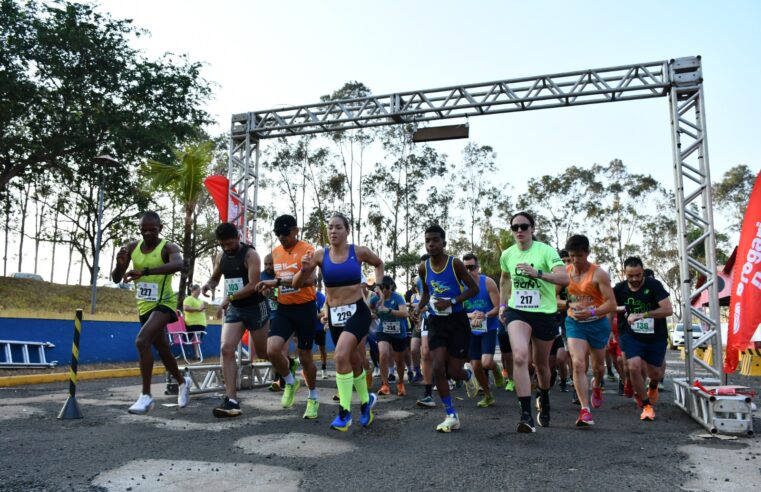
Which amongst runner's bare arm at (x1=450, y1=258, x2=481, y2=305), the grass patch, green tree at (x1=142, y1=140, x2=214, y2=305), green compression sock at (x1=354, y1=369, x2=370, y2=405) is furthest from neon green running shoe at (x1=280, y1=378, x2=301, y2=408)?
the grass patch

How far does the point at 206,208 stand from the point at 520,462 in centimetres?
3625

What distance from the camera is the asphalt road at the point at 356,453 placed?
3725 millimetres

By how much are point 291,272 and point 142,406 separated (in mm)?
2210

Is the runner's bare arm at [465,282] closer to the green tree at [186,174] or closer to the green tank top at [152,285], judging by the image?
the green tank top at [152,285]

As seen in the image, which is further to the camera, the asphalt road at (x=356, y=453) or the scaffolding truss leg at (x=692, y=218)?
the scaffolding truss leg at (x=692, y=218)

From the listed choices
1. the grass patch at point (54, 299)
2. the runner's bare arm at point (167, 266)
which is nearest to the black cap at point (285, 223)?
the runner's bare arm at point (167, 266)

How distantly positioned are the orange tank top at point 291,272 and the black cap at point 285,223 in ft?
0.94

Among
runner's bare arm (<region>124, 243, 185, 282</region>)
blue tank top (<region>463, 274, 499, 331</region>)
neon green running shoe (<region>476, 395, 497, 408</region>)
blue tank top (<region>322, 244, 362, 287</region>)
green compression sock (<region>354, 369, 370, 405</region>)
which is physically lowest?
neon green running shoe (<region>476, 395, 497, 408</region>)

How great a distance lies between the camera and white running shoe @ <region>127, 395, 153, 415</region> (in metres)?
6.34

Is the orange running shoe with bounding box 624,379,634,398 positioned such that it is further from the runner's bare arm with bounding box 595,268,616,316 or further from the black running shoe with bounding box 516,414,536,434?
the black running shoe with bounding box 516,414,536,434

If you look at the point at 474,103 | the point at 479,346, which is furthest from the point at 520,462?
the point at 474,103

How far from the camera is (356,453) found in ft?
15.0

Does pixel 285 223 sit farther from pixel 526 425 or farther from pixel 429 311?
pixel 526 425

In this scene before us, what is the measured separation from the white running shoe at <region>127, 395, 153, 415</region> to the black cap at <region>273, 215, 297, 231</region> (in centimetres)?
241
